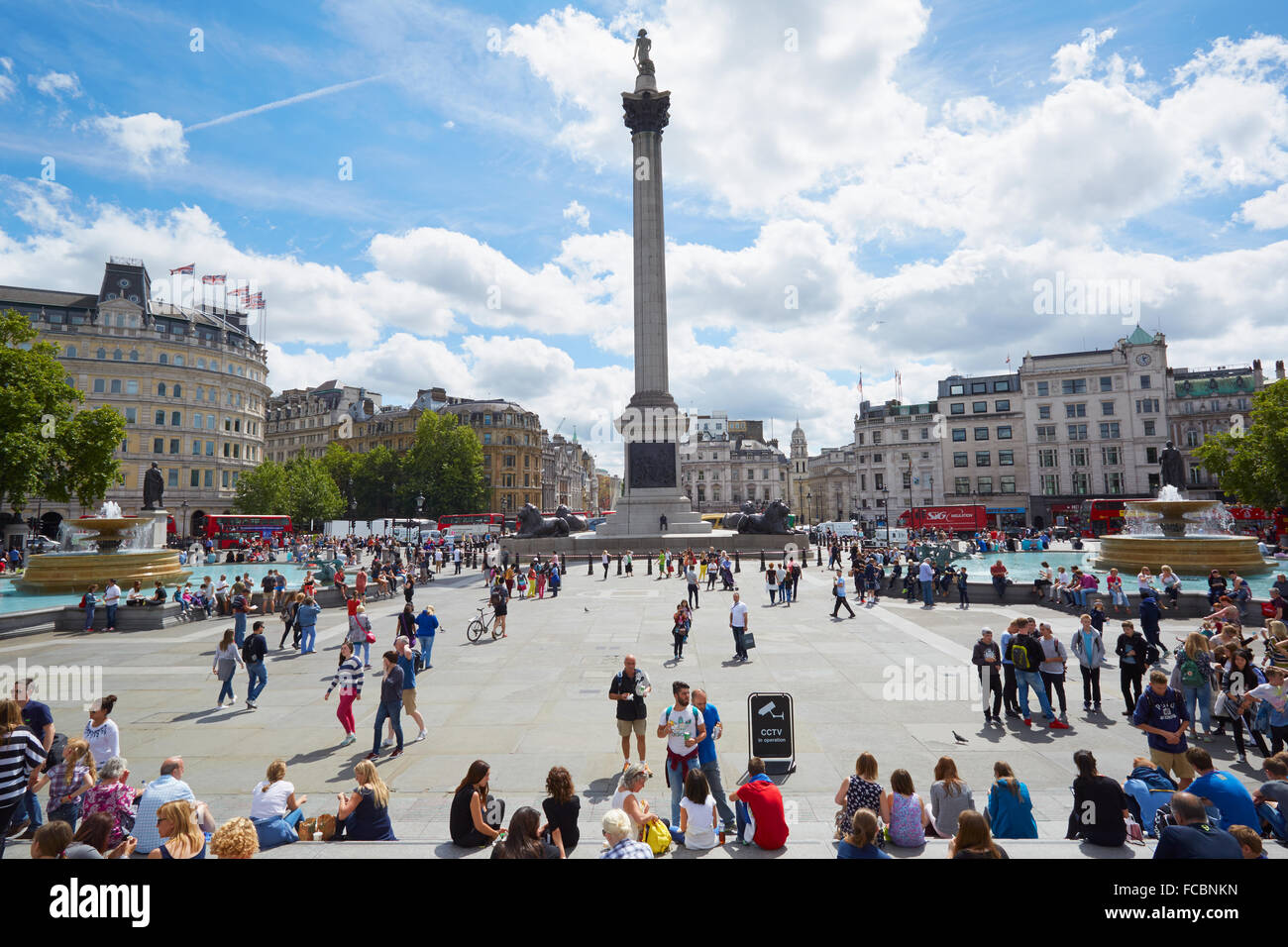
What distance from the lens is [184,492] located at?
6750 centimetres

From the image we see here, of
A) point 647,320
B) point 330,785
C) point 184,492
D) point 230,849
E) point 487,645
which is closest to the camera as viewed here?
point 230,849

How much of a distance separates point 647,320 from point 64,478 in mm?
39477

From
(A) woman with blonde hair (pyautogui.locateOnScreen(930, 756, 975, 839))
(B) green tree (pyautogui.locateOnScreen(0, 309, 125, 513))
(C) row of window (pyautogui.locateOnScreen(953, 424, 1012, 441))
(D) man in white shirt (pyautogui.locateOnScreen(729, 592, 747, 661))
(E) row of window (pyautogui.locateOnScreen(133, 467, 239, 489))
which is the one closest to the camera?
(A) woman with blonde hair (pyautogui.locateOnScreen(930, 756, 975, 839))

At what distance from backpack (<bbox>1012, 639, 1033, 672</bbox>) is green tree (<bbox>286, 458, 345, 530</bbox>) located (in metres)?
74.5

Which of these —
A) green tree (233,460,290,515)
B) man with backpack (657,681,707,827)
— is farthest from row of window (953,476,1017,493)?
man with backpack (657,681,707,827)

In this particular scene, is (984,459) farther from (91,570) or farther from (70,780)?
(70,780)

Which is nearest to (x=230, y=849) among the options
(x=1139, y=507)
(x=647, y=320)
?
(x=1139, y=507)

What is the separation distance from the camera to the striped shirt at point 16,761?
5.88 meters

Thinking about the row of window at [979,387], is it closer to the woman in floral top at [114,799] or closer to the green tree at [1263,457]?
the green tree at [1263,457]

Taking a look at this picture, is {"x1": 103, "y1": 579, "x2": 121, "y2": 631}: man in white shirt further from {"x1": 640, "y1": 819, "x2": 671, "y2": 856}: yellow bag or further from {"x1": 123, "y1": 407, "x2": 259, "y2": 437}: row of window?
{"x1": 123, "y1": 407, "x2": 259, "y2": 437}: row of window

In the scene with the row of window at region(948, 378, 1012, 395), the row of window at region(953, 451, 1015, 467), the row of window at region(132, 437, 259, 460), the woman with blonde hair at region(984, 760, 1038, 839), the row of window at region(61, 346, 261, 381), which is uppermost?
the row of window at region(61, 346, 261, 381)

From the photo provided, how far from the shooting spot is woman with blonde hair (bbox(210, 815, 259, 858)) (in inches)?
185
